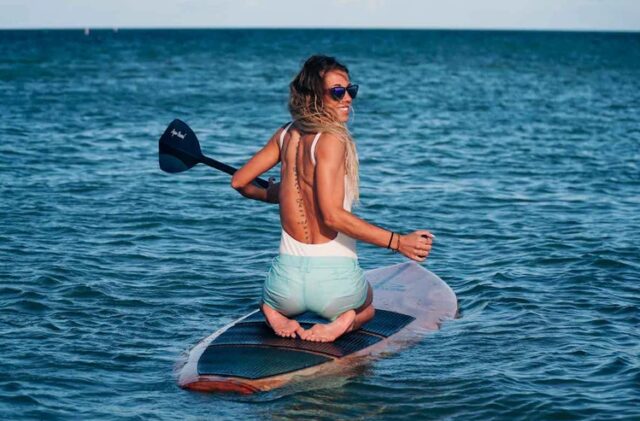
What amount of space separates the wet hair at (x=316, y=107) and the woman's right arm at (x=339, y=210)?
77mm

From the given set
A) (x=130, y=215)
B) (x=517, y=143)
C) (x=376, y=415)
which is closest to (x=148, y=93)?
(x=517, y=143)

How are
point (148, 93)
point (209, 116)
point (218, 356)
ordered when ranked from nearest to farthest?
point (218, 356) < point (209, 116) < point (148, 93)

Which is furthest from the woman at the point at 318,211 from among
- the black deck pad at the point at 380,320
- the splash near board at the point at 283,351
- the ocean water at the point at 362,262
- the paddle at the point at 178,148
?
the paddle at the point at 178,148

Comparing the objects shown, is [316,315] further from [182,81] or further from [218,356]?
[182,81]

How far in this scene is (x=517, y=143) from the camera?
66.7ft

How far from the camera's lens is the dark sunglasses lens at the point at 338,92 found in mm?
5910

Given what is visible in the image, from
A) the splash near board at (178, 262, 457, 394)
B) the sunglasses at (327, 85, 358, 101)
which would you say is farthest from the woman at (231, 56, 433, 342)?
the splash near board at (178, 262, 457, 394)

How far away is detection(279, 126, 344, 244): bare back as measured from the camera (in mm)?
5977

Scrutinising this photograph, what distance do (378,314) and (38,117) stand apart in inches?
704

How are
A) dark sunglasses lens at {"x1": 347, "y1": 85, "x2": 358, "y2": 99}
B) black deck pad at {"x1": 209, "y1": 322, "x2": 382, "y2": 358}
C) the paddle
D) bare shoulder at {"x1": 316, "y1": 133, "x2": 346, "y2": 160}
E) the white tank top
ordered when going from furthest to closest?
the paddle → black deck pad at {"x1": 209, "y1": 322, "x2": 382, "y2": 358} → the white tank top → dark sunglasses lens at {"x1": 347, "y1": 85, "x2": 358, "y2": 99} → bare shoulder at {"x1": 316, "y1": 133, "x2": 346, "y2": 160}

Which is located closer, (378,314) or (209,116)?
(378,314)

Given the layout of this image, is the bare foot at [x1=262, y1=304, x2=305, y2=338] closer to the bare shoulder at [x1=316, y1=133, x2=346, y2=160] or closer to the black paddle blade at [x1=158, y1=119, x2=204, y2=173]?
the bare shoulder at [x1=316, y1=133, x2=346, y2=160]

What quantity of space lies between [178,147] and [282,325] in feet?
5.32

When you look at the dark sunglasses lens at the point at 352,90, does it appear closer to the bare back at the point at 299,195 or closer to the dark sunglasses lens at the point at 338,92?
the dark sunglasses lens at the point at 338,92
